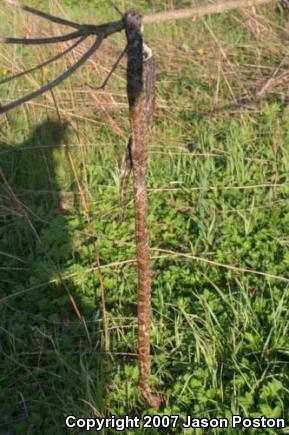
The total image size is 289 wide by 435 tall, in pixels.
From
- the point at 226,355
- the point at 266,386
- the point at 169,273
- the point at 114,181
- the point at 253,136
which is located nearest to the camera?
the point at 266,386

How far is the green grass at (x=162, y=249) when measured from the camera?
5.68ft

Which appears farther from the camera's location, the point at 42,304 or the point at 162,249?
the point at 162,249

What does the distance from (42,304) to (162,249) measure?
575 millimetres

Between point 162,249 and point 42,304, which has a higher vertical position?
point 162,249

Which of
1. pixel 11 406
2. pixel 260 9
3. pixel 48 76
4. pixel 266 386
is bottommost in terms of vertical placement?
pixel 11 406

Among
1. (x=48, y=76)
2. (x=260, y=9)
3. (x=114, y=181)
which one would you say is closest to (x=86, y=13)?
(x=260, y=9)

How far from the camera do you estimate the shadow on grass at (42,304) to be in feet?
5.72

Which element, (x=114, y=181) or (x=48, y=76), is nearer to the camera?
(x=114, y=181)

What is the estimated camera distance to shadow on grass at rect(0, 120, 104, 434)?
5.72 ft

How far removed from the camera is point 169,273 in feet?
7.17

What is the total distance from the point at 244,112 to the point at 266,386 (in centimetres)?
199

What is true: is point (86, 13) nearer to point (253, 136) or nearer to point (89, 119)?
point (89, 119)

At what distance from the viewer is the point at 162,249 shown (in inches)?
92.5

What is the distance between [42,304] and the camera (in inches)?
84.2
